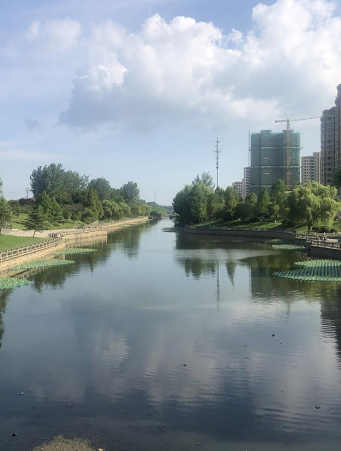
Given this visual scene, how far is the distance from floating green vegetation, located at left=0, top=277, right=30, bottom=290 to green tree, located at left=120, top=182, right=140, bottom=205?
156 m

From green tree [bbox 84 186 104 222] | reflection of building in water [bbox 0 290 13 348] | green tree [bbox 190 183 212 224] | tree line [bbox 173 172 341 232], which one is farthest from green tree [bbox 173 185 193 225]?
reflection of building in water [bbox 0 290 13 348]

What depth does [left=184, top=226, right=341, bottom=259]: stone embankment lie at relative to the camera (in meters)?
46.1

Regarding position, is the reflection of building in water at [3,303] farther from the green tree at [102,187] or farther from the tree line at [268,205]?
the green tree at [102,187]

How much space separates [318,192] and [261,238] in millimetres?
14511

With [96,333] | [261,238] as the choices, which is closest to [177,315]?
[96,333]

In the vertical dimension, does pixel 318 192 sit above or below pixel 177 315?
above

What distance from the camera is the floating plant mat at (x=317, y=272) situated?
33.7 meters

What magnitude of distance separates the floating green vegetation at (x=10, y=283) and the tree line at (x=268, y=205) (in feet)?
146

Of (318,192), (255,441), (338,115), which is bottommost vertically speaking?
(255,441)

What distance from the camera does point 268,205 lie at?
93.2 m

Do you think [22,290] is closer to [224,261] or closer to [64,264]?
[64,264]

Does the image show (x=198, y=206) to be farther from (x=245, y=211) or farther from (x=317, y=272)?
(x=317, y=272)

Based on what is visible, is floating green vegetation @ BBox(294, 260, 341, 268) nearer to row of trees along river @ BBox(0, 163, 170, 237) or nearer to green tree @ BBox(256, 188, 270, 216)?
row of trees along river @ BBox(0, 163, 170, 237)

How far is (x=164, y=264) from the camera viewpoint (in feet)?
152
